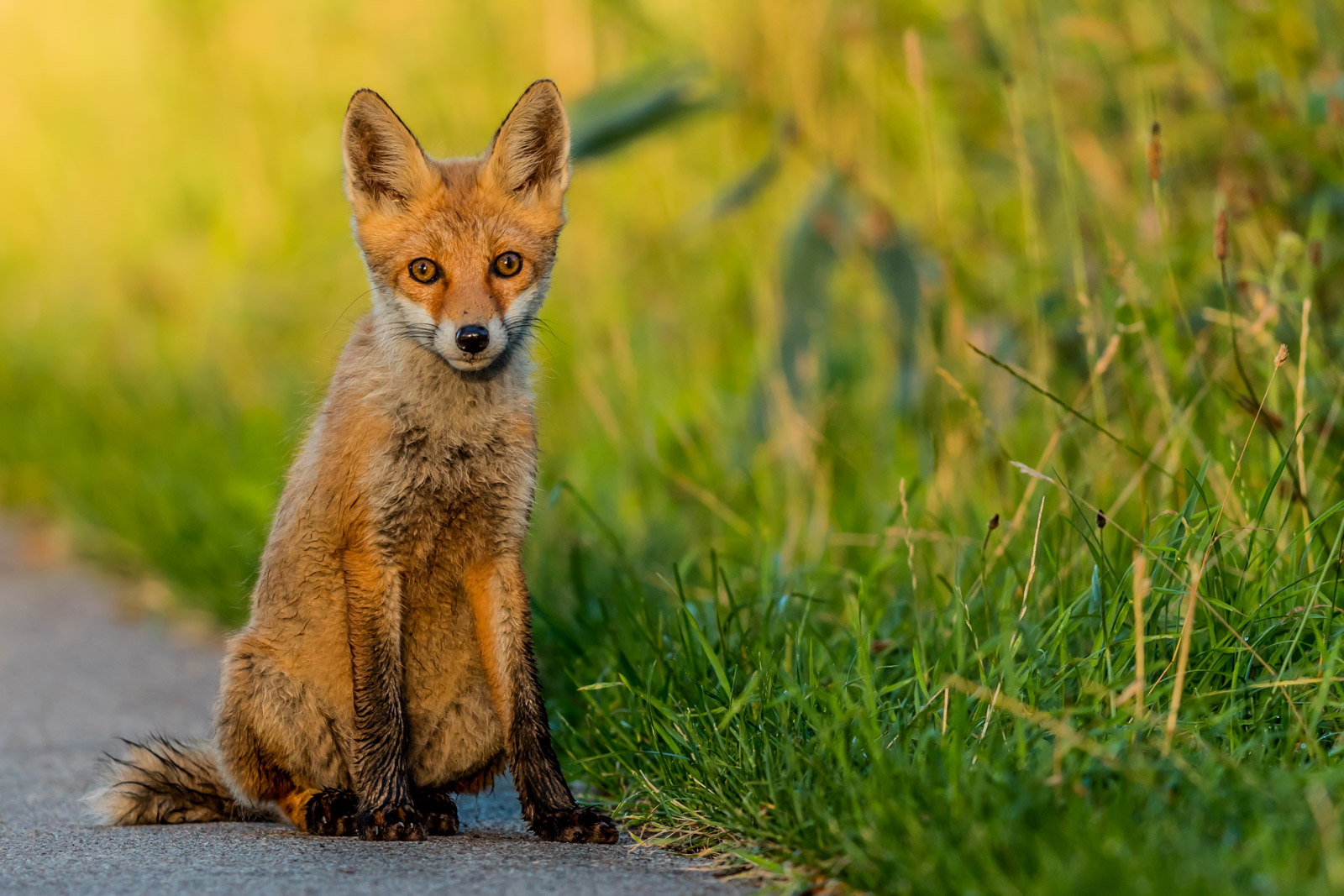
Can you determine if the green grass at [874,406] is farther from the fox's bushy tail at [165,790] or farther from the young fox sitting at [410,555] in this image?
the fox's bushy tail at [165,790]

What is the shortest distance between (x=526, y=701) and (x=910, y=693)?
0.89 metres

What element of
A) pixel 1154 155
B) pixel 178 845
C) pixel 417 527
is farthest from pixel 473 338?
pixel 1154 155

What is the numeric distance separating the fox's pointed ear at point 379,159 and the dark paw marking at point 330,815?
55.5 inches

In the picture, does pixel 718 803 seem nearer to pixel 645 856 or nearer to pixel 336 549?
pixel 645 856

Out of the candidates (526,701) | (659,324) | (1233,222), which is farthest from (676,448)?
(526,701)

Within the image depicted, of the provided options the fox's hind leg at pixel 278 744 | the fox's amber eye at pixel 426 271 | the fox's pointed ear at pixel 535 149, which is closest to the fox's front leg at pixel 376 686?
the fox's hind leg at pixel 278 744

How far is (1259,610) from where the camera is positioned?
120 inches

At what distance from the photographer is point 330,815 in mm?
3266

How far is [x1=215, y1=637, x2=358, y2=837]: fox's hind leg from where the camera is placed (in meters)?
3.30

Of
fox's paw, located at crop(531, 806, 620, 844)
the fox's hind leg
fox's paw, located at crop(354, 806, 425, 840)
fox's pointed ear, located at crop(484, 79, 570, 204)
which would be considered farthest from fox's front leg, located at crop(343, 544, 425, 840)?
fox's pointed ear, located at crop(484, 79, 570, 204)

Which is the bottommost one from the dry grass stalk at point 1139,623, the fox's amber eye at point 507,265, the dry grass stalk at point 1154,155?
the dry grass stalk at point 1139,623

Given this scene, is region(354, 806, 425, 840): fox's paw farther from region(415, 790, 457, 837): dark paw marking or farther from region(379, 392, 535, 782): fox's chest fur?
region(379, 392, 535, 782): fox's chest fur

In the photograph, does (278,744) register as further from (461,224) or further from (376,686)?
(461,224)

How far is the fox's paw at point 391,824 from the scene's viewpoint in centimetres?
311
